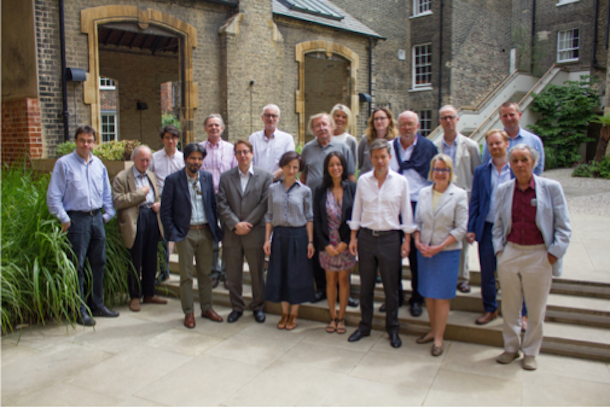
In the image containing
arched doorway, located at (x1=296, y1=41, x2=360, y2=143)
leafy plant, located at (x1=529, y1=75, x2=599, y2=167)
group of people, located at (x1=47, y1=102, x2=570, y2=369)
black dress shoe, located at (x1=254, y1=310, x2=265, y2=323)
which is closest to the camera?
group of people, located at (x1=47, y1=102, x2=570, y2=369)

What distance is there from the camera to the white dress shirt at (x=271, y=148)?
549cm

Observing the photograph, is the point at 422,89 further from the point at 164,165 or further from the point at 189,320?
the point at 189,320

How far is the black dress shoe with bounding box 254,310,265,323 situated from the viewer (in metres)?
5.06

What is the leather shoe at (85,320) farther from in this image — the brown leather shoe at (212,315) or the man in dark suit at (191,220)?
the brown leather shoe at (212,315)

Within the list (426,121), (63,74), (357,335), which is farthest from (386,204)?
(426,121)

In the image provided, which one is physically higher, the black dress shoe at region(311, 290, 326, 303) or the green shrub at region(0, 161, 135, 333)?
the green shrub at region(0, 161, 135, 333)

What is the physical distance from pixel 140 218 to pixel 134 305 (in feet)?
3.24

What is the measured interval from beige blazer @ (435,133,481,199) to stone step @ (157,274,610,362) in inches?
51.8

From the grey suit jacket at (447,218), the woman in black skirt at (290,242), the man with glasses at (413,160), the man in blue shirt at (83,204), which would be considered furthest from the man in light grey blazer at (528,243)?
the man in blue shirt at (83,204)

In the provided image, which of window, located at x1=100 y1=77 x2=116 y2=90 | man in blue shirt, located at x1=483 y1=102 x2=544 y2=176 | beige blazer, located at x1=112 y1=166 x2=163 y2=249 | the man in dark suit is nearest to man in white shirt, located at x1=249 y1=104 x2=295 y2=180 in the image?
the man in dark suit

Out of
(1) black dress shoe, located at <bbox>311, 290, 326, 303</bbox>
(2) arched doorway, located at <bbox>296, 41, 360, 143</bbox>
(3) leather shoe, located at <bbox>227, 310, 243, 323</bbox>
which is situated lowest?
(3) leather shoe, located at <bbox>227, 310, 243, 323</bbox>

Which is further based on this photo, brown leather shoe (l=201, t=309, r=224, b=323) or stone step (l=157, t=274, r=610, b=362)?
brown leather shoe (l=201, t=309, r=224, b=323)

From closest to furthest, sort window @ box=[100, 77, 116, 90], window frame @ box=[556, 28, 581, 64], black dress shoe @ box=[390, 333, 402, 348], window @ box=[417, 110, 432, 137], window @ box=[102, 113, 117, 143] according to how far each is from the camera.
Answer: black dress shoe @ box=[390, 333, 402, 348]
window @ box=[417, 110, 432, 137]
window frame @ box=[556, 28, 581, 64]
window @ box=[100, 77, 116, 90]
window @ box=[102, 113, 117, 143]

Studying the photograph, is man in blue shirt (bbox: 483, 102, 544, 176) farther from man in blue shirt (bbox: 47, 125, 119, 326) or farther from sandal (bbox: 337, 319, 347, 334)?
man in blue shirt (bbox: 47, 125, 119, 326)
